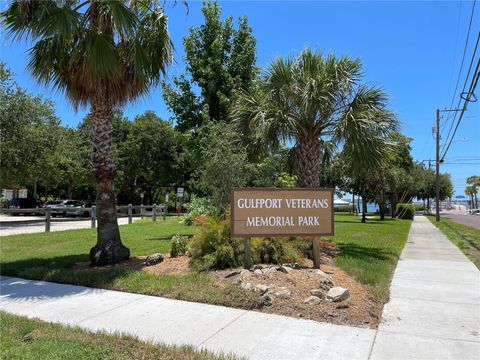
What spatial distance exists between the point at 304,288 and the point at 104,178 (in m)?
4.99

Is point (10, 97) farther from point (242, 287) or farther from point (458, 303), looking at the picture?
point (458, 303)

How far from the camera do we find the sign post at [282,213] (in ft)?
27.2

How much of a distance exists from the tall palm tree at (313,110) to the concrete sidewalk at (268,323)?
16.2 ft

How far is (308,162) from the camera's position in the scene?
12914 millimetres

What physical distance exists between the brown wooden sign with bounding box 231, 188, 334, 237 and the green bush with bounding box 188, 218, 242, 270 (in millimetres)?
579

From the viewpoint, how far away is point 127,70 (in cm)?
997

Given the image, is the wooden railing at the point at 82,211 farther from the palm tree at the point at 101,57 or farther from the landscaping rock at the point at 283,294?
the landscaping rock at the point at 283,294

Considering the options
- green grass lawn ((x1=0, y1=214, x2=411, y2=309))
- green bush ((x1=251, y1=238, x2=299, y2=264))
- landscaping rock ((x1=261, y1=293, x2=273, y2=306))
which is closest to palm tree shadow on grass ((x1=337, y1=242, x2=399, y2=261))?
green grass lawn ((x1=0, y1=214, x2=411, y2=309))

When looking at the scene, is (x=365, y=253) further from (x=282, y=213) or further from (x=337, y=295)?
(x=337, y=295)

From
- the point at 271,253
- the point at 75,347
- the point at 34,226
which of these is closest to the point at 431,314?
the point at 271,253

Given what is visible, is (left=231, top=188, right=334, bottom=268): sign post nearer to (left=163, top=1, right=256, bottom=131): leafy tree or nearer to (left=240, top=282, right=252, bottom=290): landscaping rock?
(left=240, top=282, right=252, bottom=290): landscaping rock

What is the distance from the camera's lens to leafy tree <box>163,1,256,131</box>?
51.0ft

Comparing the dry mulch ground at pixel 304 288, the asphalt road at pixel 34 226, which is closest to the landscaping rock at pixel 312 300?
the dry mulch ground at pixel 304 288

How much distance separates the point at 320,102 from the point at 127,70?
4.95m
